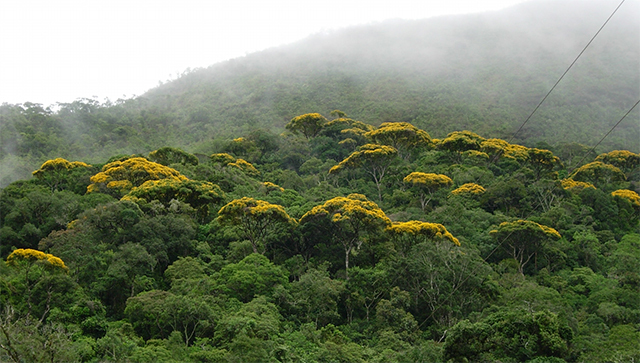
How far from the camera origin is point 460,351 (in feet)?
55.3

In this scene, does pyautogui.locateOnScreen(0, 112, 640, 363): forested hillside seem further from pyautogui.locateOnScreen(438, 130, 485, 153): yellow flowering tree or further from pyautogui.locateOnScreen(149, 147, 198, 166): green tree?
pyautogui.locateOnScreen(438, 130, 485, 153): yellow flowering tree

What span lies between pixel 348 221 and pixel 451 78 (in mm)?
67237

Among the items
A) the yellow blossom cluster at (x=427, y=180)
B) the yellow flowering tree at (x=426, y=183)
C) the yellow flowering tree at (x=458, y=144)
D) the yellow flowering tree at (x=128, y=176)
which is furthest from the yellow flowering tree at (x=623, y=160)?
the yellow flowering tree at (x=128, y=176)

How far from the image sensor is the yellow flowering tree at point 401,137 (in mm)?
45875

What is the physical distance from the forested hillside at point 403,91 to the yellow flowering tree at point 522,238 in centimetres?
2943

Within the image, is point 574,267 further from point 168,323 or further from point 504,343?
point 168,323

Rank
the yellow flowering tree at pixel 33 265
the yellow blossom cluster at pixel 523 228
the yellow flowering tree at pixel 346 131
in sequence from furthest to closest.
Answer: the yellow flowering tree at pixel 346 131 < the yellow blossom cluster at pixel 523 228 < the yellow flowering tree at pixel 33 265

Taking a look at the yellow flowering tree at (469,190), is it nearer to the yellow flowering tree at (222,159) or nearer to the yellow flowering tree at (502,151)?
the yellow flowering tree at (502,151)

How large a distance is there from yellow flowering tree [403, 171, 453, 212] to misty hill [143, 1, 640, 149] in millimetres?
25431

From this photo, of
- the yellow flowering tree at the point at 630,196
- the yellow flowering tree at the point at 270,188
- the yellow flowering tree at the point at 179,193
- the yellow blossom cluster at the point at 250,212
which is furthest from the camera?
the yellow flowering tree at the point at 630,196

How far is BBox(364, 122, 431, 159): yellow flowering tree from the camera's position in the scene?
45875mm

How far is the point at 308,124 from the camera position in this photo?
53469 mm

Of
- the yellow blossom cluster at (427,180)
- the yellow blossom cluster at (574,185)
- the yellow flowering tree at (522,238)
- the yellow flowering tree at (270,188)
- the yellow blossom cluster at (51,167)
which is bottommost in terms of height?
the yellow blossom cluster at (574,185)

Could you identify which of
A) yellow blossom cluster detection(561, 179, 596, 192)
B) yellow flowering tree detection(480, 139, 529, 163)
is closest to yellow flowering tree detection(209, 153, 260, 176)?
yellow flowering tree detection(480, 139, 529, 163)
